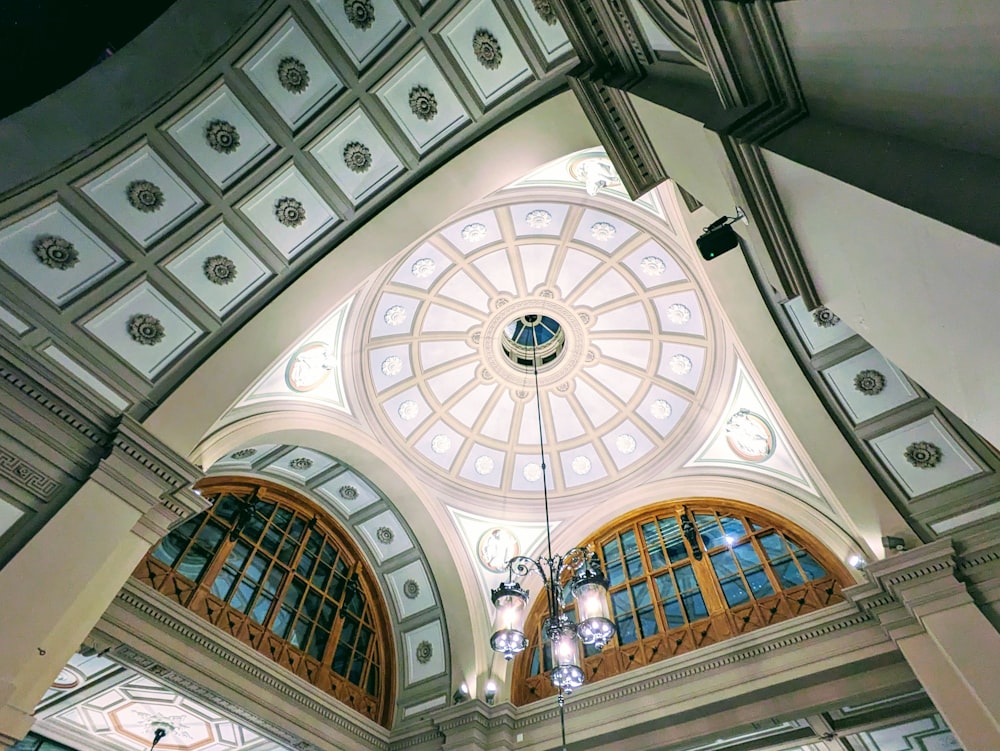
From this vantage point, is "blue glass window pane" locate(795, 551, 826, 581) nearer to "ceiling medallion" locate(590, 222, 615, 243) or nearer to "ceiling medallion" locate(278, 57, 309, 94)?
"ceiling medallion" locate(590, 222, 615, 243)

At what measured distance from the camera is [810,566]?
7.64 m

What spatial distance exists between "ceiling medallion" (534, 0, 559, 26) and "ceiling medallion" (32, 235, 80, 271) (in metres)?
4.32

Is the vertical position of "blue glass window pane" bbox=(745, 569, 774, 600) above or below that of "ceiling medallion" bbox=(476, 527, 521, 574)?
below

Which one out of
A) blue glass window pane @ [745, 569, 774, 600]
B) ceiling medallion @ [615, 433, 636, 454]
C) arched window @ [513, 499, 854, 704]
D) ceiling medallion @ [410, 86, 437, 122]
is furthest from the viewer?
ceiling medallion @ [615, 433, 636, 454]

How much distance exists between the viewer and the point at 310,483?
375 inches

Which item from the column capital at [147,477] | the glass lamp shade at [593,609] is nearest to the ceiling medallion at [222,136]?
the column capital at [147,477]

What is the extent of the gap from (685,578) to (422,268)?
598 cm

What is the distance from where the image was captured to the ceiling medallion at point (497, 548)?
9773 mm

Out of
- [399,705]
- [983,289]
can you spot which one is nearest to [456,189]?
[983,289]

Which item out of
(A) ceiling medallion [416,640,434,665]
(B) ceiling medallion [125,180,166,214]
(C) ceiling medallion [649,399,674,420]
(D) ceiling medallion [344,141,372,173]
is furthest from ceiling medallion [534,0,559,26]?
(A) ceiling medallion [416,640,434,665]

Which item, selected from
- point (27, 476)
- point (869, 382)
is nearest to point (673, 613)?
point (869, 382)

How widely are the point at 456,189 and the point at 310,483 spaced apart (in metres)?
5.89

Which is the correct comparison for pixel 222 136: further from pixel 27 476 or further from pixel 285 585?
pixel 285 585

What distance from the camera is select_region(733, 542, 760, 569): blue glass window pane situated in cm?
809
